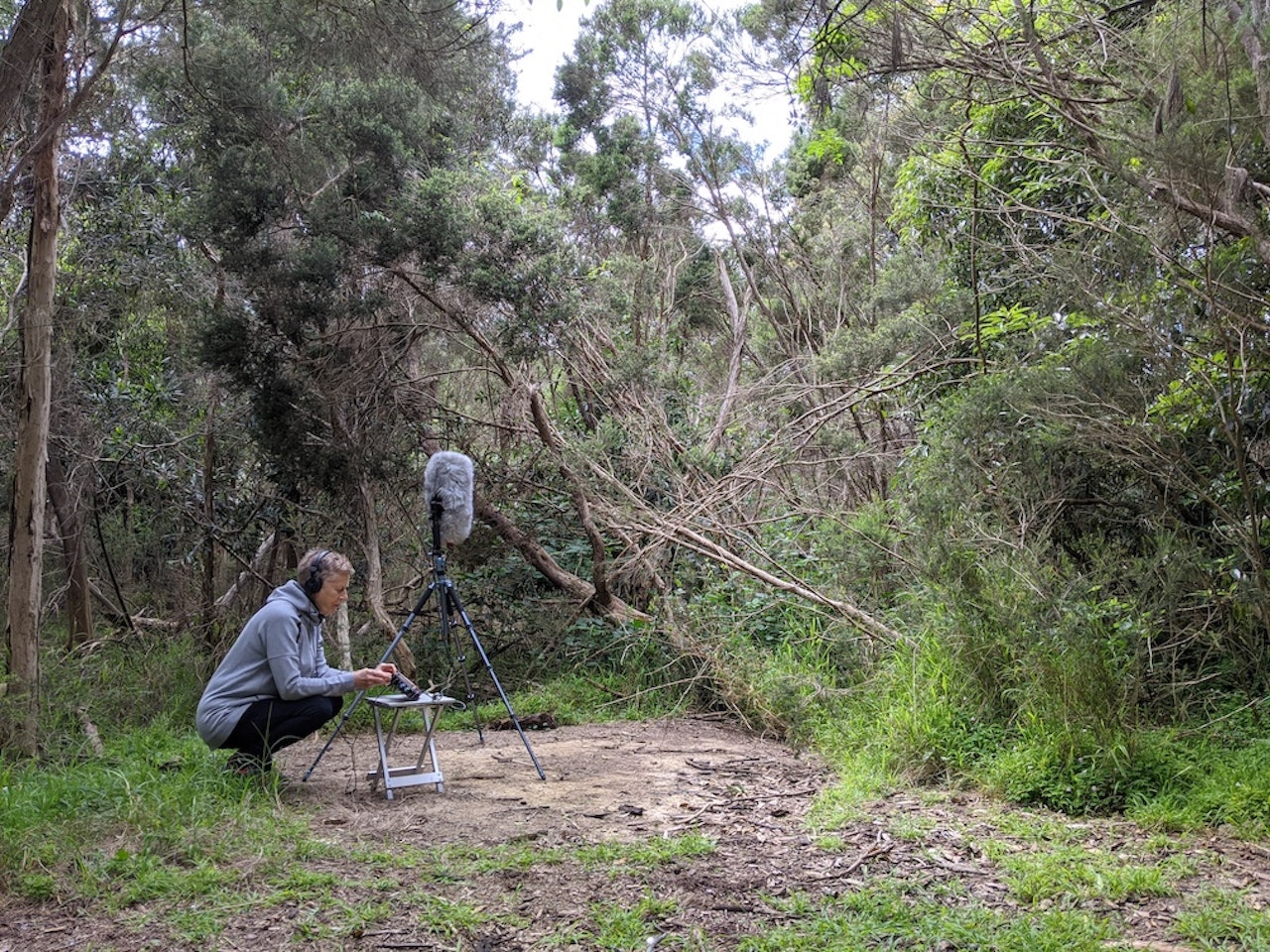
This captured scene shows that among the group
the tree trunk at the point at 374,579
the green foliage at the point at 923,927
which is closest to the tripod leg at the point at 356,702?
the tree trunk at the point at 374,579

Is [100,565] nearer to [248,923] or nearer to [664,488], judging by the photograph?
[664,488]

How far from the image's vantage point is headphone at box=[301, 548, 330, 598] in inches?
194

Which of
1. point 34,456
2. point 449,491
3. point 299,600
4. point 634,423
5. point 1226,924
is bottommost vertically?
point 1226,924

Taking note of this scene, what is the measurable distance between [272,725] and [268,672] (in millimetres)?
247

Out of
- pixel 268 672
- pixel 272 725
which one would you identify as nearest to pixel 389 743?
pixel 272 725

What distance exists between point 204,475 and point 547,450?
302 cm

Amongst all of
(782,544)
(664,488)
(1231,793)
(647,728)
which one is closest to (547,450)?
(664,488)

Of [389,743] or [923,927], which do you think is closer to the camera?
[923,927]

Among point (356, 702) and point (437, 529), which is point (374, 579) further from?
point (356, 702)

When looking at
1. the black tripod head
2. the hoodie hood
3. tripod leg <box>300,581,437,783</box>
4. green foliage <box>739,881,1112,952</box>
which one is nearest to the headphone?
the hoodie hood

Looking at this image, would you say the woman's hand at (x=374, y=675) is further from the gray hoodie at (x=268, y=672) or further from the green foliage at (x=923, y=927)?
the green foliage at (x=923, y=927)

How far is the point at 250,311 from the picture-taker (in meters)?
7.75

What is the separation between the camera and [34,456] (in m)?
5.55

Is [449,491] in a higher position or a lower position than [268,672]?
higher
